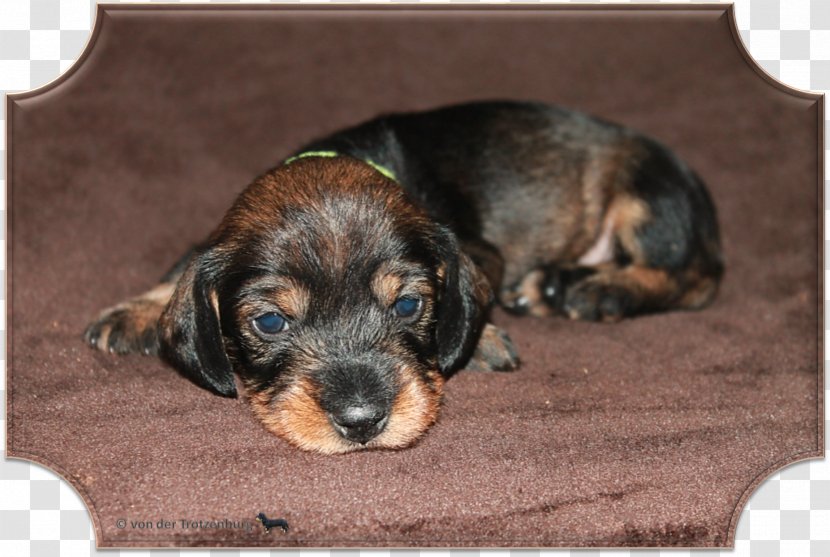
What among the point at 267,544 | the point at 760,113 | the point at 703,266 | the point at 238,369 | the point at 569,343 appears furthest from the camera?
the point at 703,266

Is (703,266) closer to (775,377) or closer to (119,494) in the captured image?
(775,377)

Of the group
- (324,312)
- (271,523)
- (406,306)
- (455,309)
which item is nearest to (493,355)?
(455,309)

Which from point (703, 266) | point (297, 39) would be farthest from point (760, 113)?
point (297, 39)

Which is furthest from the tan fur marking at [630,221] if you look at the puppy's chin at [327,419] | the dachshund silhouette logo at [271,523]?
the dachshund silhouette logo at [271,523]

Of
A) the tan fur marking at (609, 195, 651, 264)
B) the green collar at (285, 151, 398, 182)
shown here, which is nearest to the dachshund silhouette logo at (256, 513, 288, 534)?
the green collar at (285, 151, 398, 182)

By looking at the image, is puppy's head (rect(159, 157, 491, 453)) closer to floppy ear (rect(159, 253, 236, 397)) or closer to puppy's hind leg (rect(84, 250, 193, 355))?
floppy ear (rect(159, 253, 236, 397))

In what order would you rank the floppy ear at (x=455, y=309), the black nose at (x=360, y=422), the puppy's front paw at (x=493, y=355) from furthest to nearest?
the puppy's front paw at (x=493, y=355) → the floppy ear at (x=455, y=309) → the black nose at (x=360, y=422)

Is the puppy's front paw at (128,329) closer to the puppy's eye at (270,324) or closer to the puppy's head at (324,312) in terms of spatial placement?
the puppy's head at (324,312)
